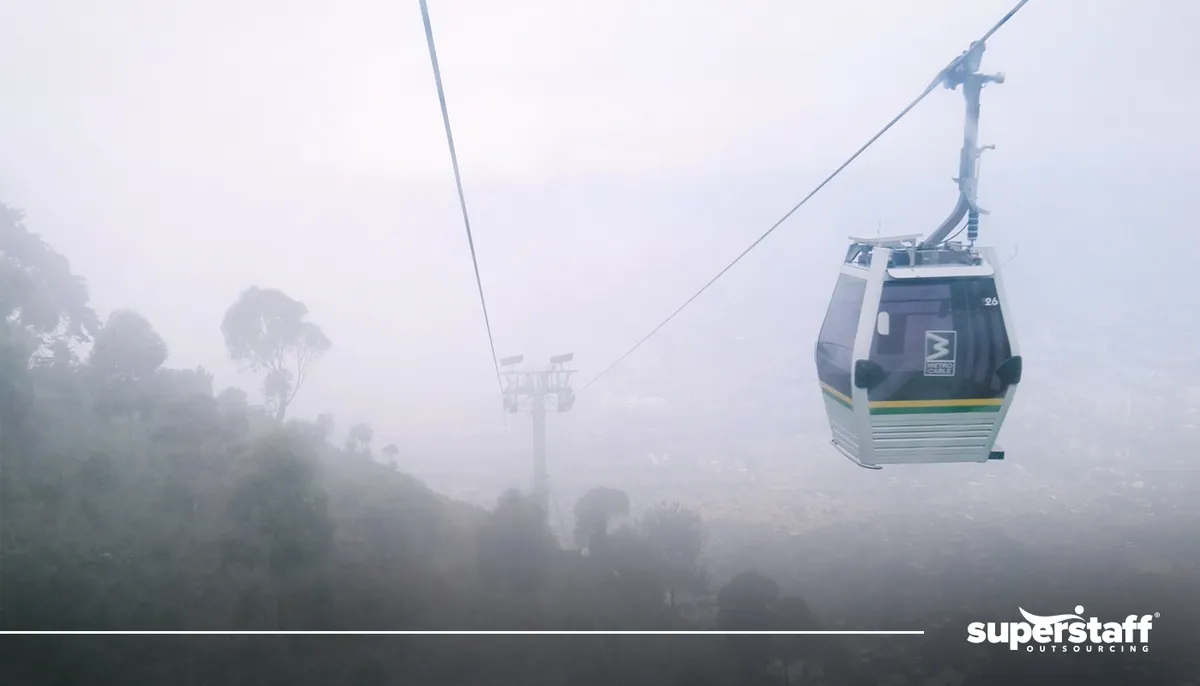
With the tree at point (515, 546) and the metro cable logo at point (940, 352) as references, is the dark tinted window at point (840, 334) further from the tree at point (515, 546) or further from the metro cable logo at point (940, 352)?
the tree at point (515, 546)

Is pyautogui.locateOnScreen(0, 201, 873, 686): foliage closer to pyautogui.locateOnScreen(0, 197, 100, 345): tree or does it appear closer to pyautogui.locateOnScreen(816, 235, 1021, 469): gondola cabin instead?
pyautogui.locateOnScreen(0, 197, 100, 345): tree

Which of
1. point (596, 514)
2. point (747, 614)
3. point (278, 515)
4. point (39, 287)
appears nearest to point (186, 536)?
point (278, 515)

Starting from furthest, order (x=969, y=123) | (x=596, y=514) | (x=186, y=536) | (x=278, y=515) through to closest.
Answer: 1. (x=596, y=514)
2. (x=186, y=536)
3. (x=278, y=515)
4. (x=969, y=123)

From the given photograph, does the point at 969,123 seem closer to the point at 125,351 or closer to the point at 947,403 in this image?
the point at 947,403

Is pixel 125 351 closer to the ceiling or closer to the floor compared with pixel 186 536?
closer to the ceiling

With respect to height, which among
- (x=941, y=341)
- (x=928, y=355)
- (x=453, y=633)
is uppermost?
(x=941, y=341)

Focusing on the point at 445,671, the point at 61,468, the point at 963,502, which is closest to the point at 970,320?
the point at 61,468

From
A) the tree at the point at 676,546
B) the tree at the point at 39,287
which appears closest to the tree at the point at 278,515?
the tree at the point at 39,287
